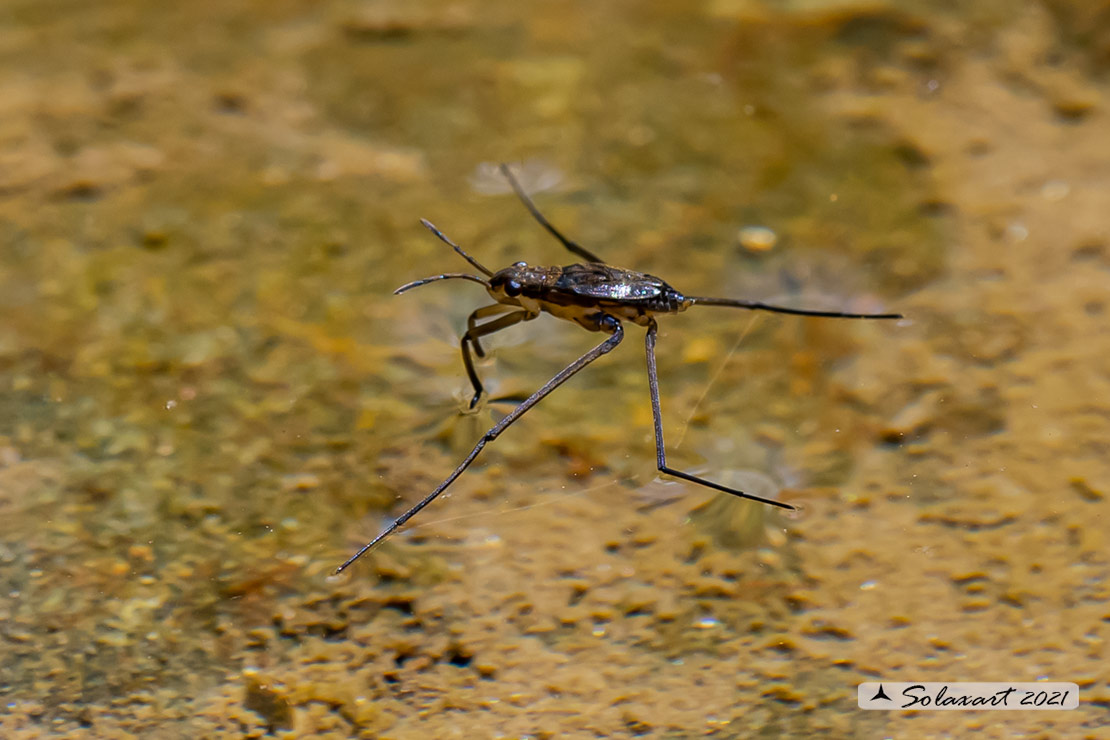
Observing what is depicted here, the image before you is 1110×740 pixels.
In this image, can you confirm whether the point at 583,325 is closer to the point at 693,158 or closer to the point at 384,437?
the point at 384,437

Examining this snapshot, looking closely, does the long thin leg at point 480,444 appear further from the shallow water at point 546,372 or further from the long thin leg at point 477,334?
the long thin leg at point 477,334

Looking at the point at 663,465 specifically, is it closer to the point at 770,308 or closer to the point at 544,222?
the point at 770,308

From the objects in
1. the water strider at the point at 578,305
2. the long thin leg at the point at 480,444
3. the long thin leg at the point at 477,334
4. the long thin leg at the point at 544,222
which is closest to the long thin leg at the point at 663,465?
the water strider at the point at 578,305

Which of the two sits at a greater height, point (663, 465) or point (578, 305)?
point (578, 305)

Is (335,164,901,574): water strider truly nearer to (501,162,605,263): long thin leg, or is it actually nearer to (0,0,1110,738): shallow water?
(0,0,1110,738): shallow water

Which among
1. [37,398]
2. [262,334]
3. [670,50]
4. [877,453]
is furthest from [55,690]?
[670,50]

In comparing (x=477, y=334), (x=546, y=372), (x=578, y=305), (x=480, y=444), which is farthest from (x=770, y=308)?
(x=480, y=444)
